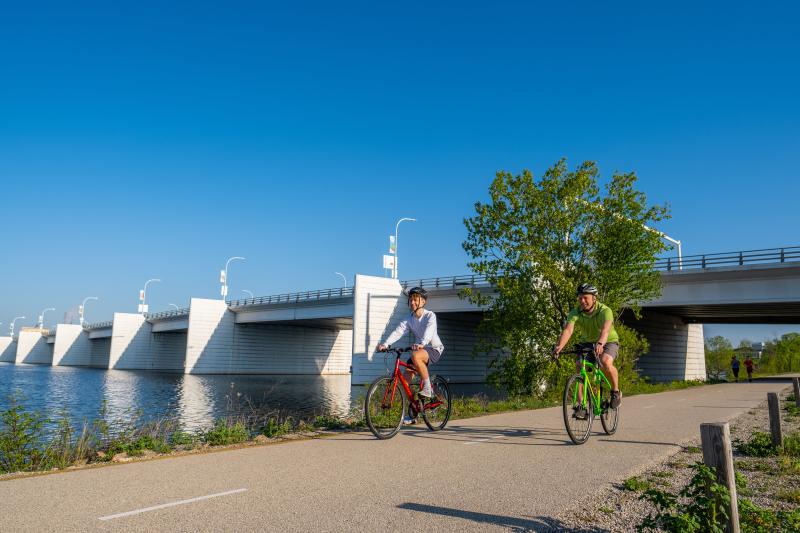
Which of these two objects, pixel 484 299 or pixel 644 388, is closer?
pixel 484 299

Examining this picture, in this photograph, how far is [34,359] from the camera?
105812 mm

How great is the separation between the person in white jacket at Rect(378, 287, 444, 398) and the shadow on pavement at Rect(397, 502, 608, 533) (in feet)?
11.8

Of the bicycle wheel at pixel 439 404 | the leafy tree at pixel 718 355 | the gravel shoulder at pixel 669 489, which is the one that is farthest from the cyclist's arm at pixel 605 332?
the leafy tree at pixel 718 355

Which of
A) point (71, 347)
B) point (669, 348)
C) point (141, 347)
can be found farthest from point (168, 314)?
point (669, 348)

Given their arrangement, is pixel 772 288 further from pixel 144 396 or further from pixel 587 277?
pixel 144 396

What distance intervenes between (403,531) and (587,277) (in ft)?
56.0

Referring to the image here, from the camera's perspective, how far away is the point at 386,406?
7.82 meters

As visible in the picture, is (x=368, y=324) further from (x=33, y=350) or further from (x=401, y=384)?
(x=33, y=350)

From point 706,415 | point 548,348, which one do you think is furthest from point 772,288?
point 706,415

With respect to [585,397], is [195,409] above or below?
below

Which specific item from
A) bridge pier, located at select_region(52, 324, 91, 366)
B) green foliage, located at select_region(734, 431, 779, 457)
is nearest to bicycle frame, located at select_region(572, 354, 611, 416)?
green foliage, located at select_region(734, 431, 779, 457)

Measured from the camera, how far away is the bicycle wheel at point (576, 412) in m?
7.28

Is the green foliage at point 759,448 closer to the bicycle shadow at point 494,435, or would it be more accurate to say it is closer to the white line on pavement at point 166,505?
the bicycle shadow at point 494,435

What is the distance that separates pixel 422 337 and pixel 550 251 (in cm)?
1274
